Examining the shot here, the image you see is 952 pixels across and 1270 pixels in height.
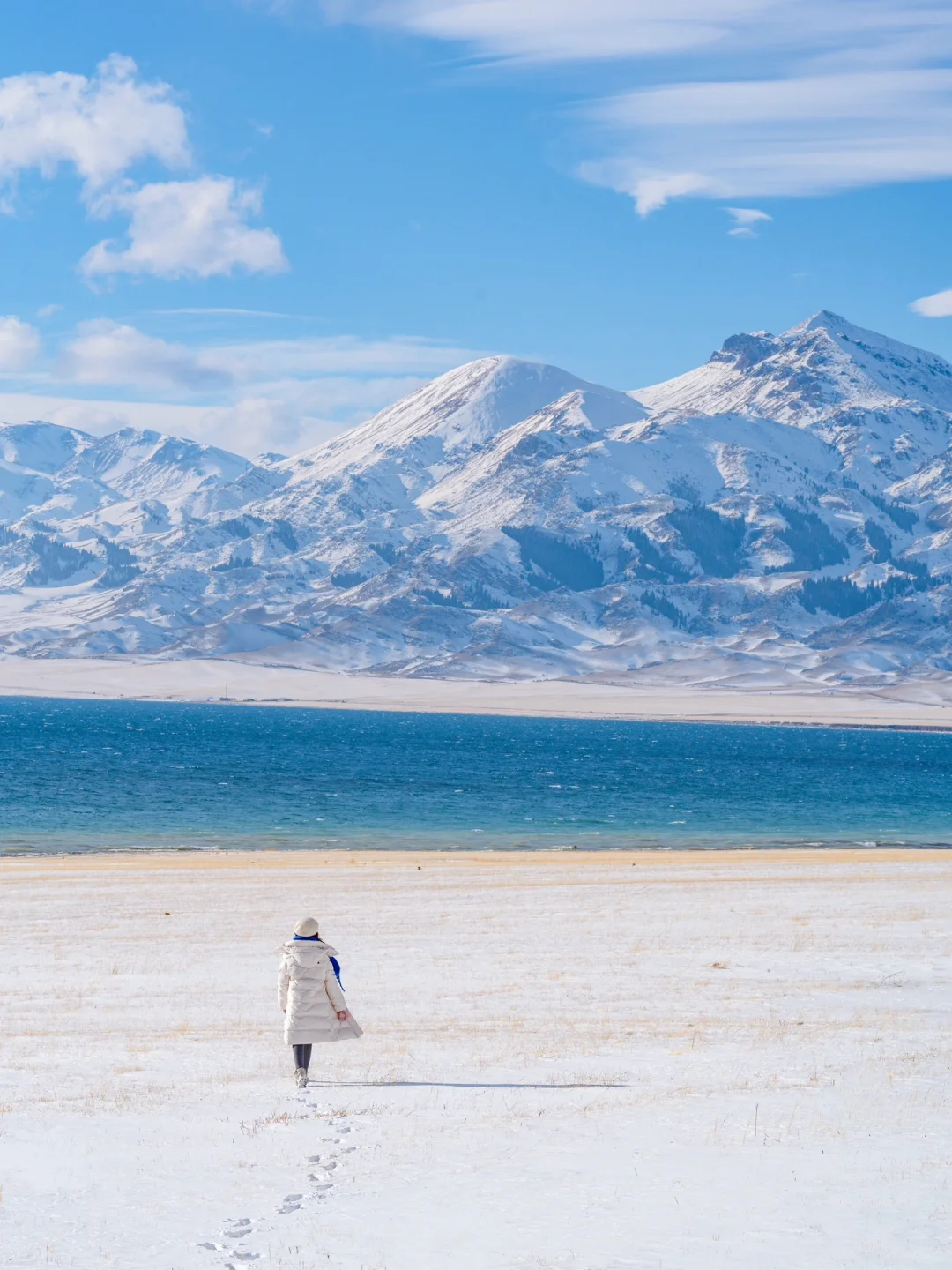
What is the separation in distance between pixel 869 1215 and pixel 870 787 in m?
108

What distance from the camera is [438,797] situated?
9288cm

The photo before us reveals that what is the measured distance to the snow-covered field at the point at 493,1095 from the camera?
11.5 metres

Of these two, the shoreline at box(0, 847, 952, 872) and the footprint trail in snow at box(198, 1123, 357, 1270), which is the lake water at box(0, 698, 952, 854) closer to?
the shoreline at box(0, 847, 952, 872)

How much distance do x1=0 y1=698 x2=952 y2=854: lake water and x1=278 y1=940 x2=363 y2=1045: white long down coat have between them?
154 feet

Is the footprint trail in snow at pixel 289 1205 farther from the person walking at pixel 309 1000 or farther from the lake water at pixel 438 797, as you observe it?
the lake water at pixel 438 797

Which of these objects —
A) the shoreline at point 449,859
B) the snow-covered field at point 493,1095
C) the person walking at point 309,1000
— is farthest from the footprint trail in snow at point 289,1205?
the shoreline at point 449,859

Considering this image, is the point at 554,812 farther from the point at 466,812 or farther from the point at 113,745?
the point at 113,745

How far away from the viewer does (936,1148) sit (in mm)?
13859

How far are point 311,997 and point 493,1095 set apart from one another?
2615 millimetres

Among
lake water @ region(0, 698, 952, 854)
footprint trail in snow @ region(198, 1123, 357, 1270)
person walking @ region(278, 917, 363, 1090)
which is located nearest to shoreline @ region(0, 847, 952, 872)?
lake water @ region(0, 698, 952, 854)

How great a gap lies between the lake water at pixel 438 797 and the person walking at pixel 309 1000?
46.8m

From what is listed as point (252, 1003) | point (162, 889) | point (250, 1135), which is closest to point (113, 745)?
point (162, 889)

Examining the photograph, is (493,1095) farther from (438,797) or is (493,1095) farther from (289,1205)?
(438,797)

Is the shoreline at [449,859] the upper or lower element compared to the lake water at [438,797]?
lower
